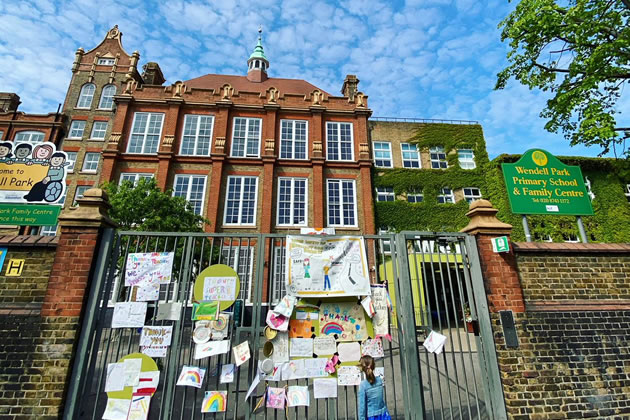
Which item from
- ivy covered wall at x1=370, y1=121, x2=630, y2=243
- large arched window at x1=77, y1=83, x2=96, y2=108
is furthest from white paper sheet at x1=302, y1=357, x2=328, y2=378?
large arched window at x1=77, y1=83, x2=96, y2=108

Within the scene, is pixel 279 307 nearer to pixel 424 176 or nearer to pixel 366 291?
pixel 366 291

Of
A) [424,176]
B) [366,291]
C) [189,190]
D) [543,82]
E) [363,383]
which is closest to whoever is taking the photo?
[363,383]

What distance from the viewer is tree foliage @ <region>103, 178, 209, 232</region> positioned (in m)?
11.7

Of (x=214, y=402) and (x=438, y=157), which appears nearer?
(x=214, y=402)

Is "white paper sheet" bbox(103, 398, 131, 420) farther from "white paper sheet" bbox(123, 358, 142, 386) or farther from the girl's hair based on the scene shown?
the girl's hair

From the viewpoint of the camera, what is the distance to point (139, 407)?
3697mm

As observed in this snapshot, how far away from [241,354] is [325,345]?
1123mm

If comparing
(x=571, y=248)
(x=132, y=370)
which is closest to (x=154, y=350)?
(x=132, y=370)

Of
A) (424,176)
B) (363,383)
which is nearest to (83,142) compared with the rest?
(424,176)

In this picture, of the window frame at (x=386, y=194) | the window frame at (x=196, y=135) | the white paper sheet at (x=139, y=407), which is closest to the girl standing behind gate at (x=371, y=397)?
the white paper sheet at (x=139, y=407)

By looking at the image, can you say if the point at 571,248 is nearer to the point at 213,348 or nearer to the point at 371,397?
the point at 371,397

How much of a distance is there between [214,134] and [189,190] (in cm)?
430

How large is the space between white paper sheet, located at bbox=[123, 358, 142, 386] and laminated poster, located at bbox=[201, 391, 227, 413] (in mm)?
932

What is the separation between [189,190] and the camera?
1869 cm
